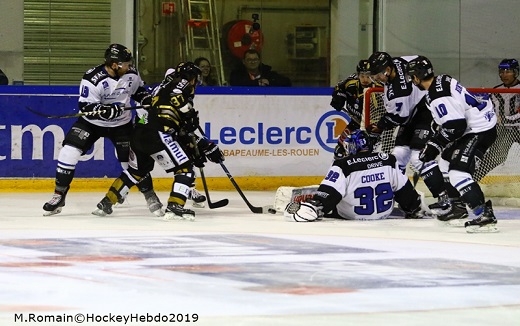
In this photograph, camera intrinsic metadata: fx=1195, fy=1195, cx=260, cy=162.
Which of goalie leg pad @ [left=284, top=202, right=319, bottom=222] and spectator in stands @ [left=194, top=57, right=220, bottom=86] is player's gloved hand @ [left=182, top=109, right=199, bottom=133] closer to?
goalie leg pad @ [left=284, top=202, right=319, bottom=222]

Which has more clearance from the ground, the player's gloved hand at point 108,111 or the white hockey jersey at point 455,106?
the white hockey jersey at point 455,106

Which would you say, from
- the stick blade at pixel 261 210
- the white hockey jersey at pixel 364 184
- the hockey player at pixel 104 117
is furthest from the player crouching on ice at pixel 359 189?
the hockey player at pixel 104 117

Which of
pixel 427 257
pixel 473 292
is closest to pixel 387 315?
pixel 473 292

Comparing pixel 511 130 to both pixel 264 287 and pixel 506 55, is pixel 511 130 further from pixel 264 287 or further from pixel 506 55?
pixel 264 287

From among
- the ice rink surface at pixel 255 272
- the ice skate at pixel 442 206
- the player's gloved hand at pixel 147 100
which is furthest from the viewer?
the player's gloved hand at pixel 147 100

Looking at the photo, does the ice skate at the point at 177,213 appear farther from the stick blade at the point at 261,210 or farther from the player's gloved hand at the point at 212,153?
the stick blade at the point at 261,210

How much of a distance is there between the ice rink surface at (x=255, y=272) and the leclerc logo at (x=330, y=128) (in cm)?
299

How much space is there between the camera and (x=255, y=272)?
5.18 m

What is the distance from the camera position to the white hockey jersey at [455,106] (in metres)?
7.05

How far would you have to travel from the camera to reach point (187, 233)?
7.02 meters

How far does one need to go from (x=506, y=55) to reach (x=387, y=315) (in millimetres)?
8269

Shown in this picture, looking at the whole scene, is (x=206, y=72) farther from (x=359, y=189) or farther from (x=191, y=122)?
(x=359, y=189)

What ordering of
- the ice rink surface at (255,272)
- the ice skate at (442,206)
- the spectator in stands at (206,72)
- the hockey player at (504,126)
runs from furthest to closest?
the spectator in stands at (206,72) → the hockey player at (504,126) → the ice skate at (442,206) → the ice rink surface at (255,272)

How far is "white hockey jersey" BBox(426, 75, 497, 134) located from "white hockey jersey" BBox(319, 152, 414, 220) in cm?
76
